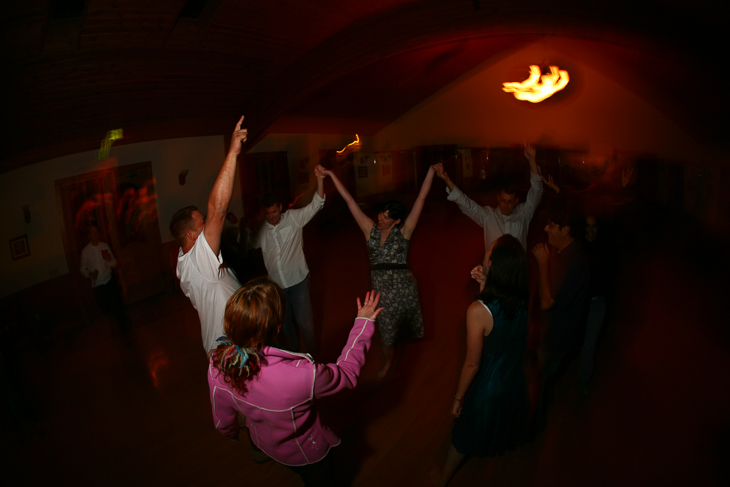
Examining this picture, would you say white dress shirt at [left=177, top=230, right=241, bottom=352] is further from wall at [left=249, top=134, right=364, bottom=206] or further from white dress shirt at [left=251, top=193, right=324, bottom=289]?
wall at [left=249, top=134, right=364, bottom=206]

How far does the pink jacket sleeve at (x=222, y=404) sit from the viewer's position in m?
1.30

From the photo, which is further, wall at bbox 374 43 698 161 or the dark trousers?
wall at bbox 374 43 698 161

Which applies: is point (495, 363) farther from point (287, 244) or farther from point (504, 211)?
point (287, 244)

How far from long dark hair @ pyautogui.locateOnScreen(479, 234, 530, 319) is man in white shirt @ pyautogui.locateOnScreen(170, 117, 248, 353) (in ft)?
4.11

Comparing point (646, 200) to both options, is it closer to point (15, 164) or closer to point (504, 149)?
point (504, 149)

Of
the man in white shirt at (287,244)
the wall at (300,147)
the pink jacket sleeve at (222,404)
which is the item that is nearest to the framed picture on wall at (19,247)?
the man in white shirt at (287,244)

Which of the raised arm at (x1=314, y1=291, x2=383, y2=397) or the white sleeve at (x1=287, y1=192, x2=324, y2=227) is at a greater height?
the white sleeve at (x1=287, y1=192, x2=324, y2=227)

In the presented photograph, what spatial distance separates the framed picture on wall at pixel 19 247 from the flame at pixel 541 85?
651cm

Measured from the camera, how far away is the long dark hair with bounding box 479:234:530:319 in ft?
5.13

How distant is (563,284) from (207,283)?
2.03m

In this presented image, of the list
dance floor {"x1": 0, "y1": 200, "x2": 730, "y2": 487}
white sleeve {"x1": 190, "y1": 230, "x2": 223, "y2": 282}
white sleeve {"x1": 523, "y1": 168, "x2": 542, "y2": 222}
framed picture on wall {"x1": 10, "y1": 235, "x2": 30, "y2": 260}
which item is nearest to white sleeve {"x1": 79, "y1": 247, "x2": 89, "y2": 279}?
framed picture on wall {"x1": 10, "y1": 235, "x2": 30, "y2": 260}

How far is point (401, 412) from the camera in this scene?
8.80 ft

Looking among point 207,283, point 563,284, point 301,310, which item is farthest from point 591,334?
point 207,283

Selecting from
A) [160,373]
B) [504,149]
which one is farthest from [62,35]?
[504,149]
